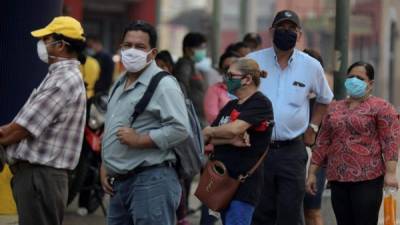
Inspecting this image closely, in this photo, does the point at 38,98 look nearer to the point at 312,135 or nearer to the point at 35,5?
the point at 312,135

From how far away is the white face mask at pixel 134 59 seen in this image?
5.80 metres

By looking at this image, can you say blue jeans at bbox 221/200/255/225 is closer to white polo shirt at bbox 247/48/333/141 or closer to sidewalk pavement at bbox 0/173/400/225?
white polo shirt at bbox 247/48/333/141

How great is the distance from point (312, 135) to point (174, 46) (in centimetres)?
2787

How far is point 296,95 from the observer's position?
7426 millimetres

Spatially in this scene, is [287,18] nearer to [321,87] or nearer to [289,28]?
[289,28]

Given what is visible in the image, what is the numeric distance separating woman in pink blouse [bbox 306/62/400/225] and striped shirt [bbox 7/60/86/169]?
2.16 m

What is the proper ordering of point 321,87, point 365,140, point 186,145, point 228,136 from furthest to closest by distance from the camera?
point 321,87 < point 365,140 < point 228,136 < point 186,145

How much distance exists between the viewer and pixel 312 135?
25.8 feet

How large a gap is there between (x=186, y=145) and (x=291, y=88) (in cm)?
190

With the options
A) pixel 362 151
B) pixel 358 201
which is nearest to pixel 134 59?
pixel 362 151

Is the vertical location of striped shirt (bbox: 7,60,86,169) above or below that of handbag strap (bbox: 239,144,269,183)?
above

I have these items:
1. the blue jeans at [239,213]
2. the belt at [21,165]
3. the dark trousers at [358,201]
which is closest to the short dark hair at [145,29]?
the belt at [21,165]

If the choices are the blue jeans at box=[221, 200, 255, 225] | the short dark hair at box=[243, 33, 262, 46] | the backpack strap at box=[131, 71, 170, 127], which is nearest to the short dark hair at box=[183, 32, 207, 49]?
the short dark hair at box=[243, 33, 262, 46]

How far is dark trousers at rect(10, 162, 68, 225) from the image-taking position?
6.13m
